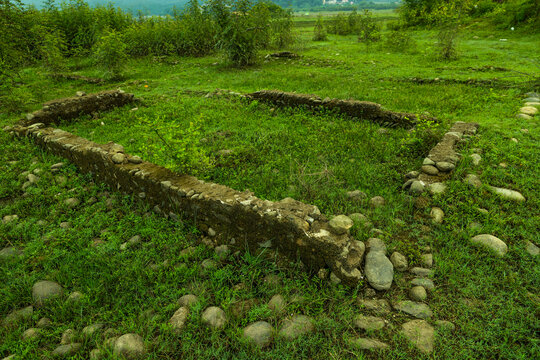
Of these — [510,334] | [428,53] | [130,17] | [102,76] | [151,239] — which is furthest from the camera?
[130,17]

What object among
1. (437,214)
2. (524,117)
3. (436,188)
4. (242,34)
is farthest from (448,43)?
(437,214)

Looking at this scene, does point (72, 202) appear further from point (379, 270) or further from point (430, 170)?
point (430, 170)

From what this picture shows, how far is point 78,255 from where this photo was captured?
3.38m

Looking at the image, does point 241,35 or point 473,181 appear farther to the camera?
point 241,35

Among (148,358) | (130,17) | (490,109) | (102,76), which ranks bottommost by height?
(148,358)

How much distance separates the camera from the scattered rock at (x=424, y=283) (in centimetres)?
271

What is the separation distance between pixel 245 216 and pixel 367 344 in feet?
5.57

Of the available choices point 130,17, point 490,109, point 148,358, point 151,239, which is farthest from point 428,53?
point 130,17

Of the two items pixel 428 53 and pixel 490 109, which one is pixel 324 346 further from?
pixel 428 53

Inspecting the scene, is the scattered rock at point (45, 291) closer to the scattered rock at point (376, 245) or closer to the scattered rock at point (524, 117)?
the scattered rock at point (376, 245)

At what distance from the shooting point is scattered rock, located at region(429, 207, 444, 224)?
350 cm

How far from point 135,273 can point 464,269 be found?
351cm

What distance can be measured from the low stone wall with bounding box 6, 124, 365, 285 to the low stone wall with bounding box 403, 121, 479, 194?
1.74m

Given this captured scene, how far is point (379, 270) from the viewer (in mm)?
2820
